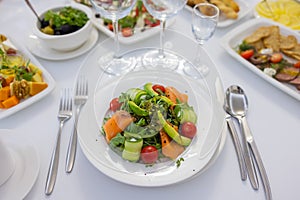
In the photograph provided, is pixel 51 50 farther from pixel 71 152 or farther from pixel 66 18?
pixel 71 152

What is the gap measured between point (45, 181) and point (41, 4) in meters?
0.87

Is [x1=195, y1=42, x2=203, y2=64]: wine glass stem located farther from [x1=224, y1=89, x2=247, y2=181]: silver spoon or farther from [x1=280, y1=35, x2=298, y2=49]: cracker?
[x1=280, y1=35, x2=298, y2=49]: cracker

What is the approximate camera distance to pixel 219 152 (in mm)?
810

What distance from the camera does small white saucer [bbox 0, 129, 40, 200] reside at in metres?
0.74

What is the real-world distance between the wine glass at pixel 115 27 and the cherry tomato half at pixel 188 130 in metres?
0.32

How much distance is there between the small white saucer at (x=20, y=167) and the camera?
74cm

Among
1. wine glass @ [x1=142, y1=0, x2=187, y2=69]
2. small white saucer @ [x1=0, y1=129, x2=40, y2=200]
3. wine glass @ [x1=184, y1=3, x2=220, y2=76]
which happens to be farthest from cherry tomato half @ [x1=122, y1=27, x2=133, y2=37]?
→ small white saucer @ [x1=0, y1=129, x2=40, y2=200]

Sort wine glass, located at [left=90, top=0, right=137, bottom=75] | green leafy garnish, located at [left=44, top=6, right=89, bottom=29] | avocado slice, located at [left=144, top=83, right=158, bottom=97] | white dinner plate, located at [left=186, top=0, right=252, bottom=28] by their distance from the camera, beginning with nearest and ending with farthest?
→ avocado slice, located at [left=144, top=83, right=158, bottom=97], wine glass, located at [left=90, top=0, right=137, bottom=75], green leafy garnish, located at [left=44, top=6, right=89, bottom=29], white dinner plate, located at [left=186, top=0, right=252, bottom=28]

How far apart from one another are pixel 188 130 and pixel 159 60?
1.11ft

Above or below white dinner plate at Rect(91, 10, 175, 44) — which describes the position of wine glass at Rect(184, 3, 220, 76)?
above

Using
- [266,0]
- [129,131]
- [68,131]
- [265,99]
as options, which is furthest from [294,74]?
[68,131]

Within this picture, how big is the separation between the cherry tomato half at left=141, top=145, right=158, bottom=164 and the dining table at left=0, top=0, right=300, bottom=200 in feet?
0.21

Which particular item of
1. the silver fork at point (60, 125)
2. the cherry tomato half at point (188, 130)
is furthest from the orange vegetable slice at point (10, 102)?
the cherry tomato half at point (188, 130)

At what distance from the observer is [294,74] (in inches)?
40.9
